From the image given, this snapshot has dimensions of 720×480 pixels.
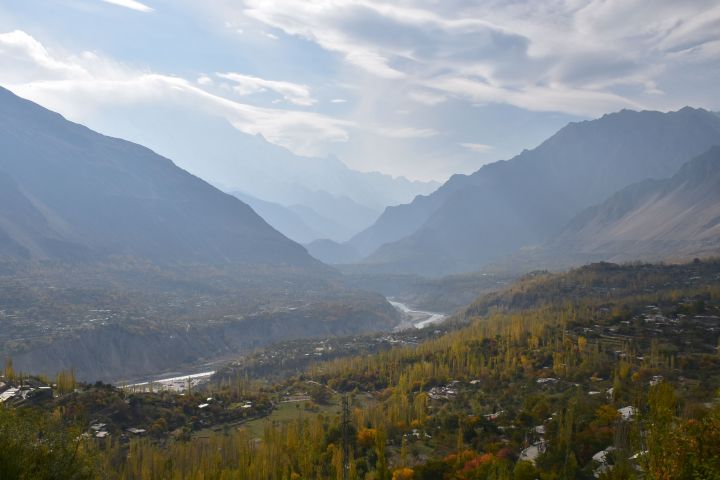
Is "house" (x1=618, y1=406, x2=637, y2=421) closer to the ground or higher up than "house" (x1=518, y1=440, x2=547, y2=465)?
higher up

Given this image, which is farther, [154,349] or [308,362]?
[154,349]

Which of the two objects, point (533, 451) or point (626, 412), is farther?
point (626, 412)

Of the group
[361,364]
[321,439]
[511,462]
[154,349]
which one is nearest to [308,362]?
[361,364]

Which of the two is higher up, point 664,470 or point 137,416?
point 664,470

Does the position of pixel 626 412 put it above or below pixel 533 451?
above

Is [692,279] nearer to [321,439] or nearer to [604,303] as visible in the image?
[604,303]

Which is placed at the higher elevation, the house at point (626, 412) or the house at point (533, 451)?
the house at point (626, 412)

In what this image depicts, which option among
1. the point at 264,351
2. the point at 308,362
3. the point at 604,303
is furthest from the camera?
the point at 264,351

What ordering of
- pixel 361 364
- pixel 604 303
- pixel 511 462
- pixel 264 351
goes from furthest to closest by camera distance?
pixel 264 351 < pixel 604 303 < pixel 361 364 < pixel 511 462

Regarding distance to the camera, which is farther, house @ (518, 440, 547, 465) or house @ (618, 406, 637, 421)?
house @ (618, 406, 637, 421)

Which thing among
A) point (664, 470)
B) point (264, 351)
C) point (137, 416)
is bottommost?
point (264, 351)

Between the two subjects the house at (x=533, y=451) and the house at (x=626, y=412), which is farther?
the house at (x=626, y=412)
